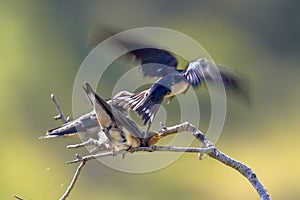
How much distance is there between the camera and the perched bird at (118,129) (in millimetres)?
2117

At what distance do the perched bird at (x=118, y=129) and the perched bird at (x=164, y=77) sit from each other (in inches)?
4.1

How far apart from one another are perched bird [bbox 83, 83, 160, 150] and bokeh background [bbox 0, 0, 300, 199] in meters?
3.28

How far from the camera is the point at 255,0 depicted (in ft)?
32.3

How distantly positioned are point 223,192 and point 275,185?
0.38m

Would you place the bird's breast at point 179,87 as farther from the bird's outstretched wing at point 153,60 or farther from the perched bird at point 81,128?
the perched bird at point 81,128

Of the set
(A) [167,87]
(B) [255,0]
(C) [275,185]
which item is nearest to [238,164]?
(A) [167,87]

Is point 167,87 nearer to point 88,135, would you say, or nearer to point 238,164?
point 88,135

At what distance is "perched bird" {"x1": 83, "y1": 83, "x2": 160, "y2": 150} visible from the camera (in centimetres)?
212

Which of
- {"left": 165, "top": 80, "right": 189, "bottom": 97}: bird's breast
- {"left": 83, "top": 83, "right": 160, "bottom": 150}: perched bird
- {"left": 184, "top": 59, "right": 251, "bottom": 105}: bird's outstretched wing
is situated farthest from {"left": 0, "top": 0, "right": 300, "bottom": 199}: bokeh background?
{"left": 83, "top": 83, "right": 160, "bottom": 150}: perched bird

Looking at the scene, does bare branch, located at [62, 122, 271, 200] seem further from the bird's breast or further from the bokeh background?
the bokeh background

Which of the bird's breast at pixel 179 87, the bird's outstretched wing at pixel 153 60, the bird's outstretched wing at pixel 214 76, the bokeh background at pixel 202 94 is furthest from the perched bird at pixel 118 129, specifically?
the bokeh background at pixel 202 94

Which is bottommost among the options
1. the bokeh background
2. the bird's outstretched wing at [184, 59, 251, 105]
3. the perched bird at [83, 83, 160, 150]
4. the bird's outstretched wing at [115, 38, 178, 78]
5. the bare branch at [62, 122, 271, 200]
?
the bare branch at [62, 122, 271, 200]

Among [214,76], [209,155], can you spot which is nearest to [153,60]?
[214,76]

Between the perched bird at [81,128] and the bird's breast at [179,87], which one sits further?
the bird's breast at [179,87]
